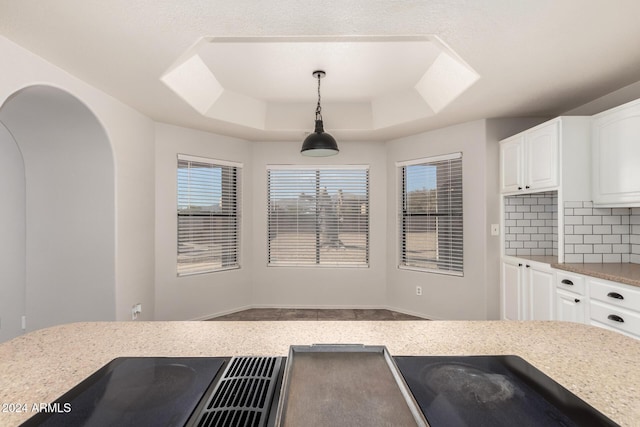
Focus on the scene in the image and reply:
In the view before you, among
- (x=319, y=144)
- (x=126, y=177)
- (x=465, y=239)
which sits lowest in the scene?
(x=465, y=239)

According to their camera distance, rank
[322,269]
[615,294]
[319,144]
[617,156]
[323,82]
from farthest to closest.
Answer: [322,269]
[323,82]
[319,144]
[617,156]
[615,294]

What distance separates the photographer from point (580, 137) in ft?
8.70

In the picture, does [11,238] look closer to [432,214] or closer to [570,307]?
[432,214]

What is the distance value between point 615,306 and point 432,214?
6.92 ft

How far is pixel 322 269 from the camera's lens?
4.50m

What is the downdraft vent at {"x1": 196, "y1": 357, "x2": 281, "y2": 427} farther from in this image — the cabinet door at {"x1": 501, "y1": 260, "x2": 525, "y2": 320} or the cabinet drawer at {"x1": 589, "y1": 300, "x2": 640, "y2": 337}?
the cabinet door at {"x1": 501, "y1": 260, "x2": 525, "y2": 320}

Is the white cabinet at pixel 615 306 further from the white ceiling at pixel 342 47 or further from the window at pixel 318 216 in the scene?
the window at pixel 318 216

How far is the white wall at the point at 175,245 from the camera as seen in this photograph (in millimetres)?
3736

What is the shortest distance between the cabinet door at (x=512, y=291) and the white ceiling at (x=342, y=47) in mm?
1665

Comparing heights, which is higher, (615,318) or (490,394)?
(490,394)

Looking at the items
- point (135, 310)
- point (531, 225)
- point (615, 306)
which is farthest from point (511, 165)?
point (135, 310)

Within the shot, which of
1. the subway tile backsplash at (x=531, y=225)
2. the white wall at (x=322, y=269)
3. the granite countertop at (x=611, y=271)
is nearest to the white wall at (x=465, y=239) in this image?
the white wall at (x=322, y=269)

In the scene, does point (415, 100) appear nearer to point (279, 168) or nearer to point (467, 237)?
point (467, 237)

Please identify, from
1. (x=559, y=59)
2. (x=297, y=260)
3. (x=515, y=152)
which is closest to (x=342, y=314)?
(x=297, y=260)
